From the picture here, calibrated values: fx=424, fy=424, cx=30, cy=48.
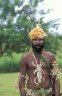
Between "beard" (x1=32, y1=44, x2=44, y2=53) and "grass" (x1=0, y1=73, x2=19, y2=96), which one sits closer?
"beard" (x1=32, y1=44, x2=44, y2=53)

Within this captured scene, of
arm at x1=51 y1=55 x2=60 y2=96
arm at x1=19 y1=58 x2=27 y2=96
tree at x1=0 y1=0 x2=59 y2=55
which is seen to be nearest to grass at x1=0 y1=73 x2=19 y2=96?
arm at x1=19 y1=58 x2=27 y2=96

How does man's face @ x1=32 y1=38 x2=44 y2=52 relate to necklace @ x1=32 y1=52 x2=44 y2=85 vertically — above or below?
above

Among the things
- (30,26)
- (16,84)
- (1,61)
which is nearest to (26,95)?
(16,84)

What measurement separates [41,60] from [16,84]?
506mm

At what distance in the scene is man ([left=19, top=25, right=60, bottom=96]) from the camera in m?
5.64

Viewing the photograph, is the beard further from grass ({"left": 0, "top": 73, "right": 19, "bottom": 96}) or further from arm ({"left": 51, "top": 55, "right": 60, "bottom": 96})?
grass ({"left": 0, "top": 73, "right": 19, "bottom": 96})

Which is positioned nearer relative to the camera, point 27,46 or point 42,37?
point 42,37

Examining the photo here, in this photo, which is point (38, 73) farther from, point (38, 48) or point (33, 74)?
point (38, 48)

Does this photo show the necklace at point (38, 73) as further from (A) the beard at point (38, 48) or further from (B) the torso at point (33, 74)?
(A) the beard at point (38, 48)

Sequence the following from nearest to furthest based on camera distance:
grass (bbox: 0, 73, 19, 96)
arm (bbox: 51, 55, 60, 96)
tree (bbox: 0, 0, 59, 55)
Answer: arm (bbox: 51, 55, 60, 96) < grass (bbox: 0, 73, 19, 96) < tree (bbox: 0, 0, 59, 55)

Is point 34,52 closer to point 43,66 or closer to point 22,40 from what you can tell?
point 43,66

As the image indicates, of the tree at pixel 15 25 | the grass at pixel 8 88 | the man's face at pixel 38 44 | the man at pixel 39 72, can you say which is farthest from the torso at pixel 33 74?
the tree at pixel 15 25

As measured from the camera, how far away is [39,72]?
5.62 meters

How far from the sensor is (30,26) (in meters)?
33.7
